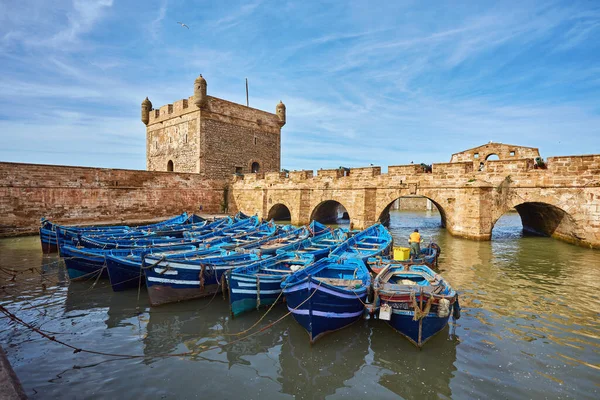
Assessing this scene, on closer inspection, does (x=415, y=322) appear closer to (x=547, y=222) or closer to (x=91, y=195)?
(x=547, y=222)

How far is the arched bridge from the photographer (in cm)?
1518

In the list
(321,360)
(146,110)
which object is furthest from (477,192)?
(146,110)

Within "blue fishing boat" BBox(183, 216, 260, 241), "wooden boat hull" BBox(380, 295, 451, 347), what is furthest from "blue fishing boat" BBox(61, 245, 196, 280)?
"wooden boat hull" BBox(380, 295, 451, 347)

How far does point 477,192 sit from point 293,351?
568 inches

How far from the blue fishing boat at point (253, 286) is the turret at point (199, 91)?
21171 millimetres

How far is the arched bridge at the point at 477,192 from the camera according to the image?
15.2 meters

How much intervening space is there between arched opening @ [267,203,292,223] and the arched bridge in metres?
2.21

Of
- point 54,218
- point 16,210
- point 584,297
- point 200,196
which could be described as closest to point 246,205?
point 200,196

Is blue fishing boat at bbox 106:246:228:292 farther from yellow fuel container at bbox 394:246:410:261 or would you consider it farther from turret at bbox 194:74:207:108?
turret at bbox 194:74:207:108

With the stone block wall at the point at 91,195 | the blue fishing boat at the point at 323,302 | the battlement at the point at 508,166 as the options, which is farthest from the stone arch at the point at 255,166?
the blue fishing boat at the point at 323,302

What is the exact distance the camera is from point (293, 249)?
37.3 ft

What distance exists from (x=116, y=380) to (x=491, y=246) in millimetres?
17004

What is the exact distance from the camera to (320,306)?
250 inches

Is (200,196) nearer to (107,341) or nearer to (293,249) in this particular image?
(293,249)
